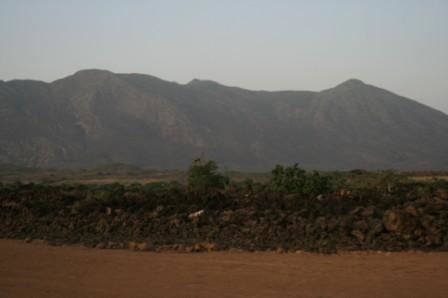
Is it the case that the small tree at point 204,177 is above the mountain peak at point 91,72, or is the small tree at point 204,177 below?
below

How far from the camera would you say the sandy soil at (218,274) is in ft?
29.3

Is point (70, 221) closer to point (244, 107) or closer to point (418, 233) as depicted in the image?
point (418, 233)

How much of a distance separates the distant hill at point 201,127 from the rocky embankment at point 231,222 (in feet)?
249

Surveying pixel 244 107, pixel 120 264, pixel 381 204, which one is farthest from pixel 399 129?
pixel 120 264

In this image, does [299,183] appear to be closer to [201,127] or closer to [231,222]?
[231,222]

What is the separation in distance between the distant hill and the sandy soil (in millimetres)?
82947

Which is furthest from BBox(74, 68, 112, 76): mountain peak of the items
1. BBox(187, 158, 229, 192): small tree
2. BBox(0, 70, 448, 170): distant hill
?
BBox(187, 158, 229, 192): small tree

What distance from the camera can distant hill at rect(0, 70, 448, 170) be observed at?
9912 cm

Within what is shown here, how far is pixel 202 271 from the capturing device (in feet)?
33.8

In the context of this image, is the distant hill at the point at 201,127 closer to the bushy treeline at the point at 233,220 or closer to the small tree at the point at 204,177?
the small tree at the point at 204,177

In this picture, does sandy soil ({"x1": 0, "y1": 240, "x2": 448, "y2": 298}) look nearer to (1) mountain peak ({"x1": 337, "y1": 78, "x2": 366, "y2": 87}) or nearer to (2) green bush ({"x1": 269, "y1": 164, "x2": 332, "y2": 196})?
(2) green bush ({"x1": 269, "y1": 164, "x2": 332, "y2": 196})

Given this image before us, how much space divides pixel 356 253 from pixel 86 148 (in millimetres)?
92246

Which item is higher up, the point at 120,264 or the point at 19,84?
the point at 19,84

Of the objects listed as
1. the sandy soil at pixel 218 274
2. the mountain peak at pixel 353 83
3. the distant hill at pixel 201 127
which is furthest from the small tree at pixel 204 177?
the mountain peak at pixel 353 83
